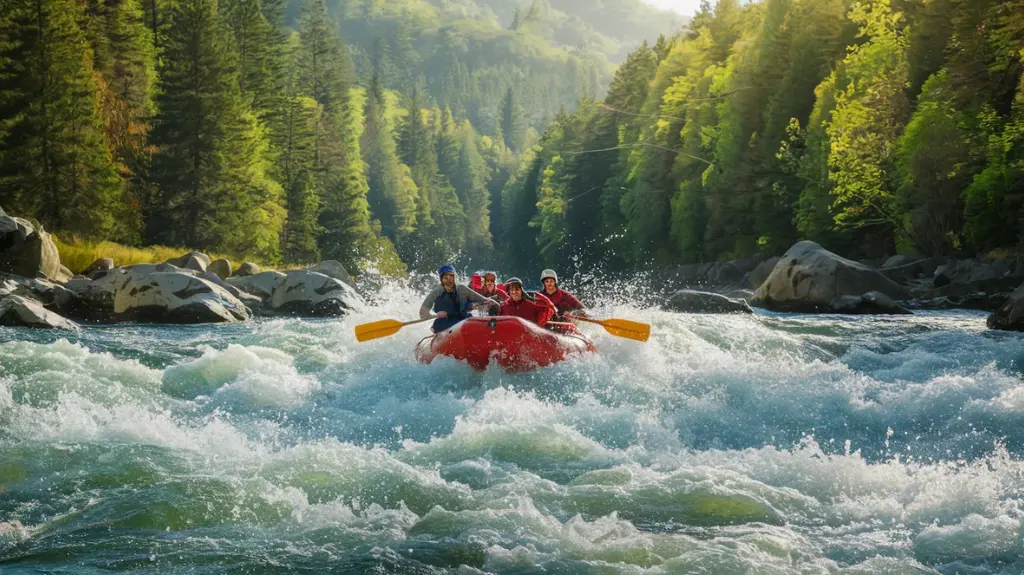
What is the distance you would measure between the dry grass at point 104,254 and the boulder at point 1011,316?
2152 centimetres

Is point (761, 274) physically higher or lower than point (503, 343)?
lower

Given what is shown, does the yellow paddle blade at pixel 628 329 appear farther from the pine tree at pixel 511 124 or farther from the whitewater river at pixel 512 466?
the pine tree at pixel 511 124

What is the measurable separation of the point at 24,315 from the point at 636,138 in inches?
1719

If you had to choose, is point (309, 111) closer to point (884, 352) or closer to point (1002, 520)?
point (884, 352)

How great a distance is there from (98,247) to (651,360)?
64.2 feet

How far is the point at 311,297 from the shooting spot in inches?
1029

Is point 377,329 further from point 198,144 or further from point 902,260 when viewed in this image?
point 198,144

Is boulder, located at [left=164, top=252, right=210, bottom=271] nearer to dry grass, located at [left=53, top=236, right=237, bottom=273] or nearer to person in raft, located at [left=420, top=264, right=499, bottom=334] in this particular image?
dry grass, located at [left=53, top=236, right=237, bottom=273]

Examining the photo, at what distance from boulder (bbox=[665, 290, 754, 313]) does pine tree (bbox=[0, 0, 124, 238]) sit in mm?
16684

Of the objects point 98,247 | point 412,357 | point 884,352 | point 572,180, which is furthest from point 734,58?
point 412,357

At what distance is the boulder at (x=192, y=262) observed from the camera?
29688 mm

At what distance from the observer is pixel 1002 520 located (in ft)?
23.4

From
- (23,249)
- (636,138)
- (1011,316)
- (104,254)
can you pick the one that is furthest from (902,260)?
(636,138)

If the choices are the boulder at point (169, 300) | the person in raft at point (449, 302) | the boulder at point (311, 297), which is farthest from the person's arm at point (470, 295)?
the boulder at point (311, 297)
